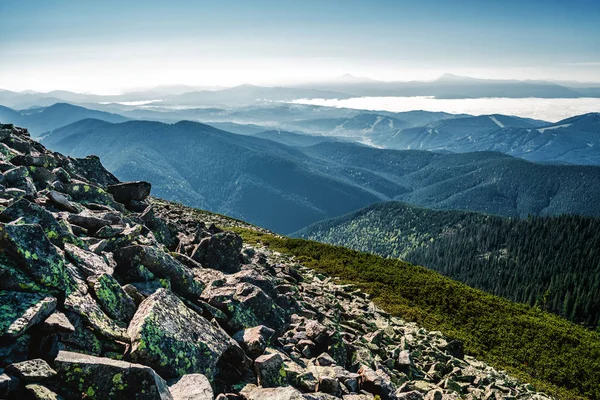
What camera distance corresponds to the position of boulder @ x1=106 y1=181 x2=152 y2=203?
29.2m

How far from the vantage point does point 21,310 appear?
1045 centimetres

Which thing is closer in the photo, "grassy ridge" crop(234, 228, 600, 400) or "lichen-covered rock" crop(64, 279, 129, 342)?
"lichen-covered rock" crop(64, 279, 129, 342)

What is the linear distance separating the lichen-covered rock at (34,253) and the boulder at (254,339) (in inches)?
280

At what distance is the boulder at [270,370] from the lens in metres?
14.1

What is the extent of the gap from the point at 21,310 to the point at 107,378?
3.09 meters

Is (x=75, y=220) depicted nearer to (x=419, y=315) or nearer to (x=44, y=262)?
(x=44, y=262)

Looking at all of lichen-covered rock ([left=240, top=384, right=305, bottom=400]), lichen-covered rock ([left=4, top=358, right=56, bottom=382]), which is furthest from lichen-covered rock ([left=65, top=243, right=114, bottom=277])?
lichen-covered rock ([left=240, top=384, right=305, bottom=400])

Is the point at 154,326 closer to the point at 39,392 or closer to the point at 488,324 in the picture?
the point at 39,392

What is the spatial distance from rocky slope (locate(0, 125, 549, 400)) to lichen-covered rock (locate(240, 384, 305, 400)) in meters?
0.05

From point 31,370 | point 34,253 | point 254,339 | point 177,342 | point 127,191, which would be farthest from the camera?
point 127,191

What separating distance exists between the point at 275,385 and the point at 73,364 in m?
7.09

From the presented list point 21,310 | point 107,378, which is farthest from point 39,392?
point 21,310

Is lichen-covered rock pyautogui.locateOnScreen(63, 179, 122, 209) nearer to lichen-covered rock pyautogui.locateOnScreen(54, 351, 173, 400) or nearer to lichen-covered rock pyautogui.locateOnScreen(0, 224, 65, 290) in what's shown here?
lichen-covered rock pyautogui.locateOnScreen(0, 224, 65, 290)

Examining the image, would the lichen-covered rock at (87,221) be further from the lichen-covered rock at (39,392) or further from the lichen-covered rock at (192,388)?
the lichen-covered rock at (39,392)
